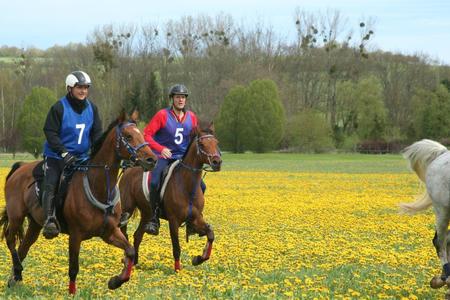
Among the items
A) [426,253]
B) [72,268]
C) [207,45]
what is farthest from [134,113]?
[207,45]

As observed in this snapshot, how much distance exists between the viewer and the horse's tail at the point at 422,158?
431 inches

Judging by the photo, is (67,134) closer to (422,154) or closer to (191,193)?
(191,193)

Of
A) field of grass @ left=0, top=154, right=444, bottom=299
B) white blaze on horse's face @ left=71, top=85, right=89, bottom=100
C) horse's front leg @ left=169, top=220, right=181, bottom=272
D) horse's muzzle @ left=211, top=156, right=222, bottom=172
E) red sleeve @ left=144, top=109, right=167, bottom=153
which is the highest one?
white blaze on horse's face @ left=71, top=85, right=89, bottom=100

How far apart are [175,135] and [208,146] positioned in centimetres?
115

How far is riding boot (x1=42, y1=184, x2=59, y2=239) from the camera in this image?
938cm

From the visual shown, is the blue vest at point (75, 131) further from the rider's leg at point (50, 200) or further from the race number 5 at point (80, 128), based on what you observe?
the rider's leg at point (50, 200)

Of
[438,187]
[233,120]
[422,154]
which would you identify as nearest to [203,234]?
[422,154]

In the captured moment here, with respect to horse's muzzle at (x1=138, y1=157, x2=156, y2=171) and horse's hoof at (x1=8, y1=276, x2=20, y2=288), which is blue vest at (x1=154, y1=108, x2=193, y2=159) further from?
horse's hoof at (x1=8, y1=276, x2=20, y2=288)

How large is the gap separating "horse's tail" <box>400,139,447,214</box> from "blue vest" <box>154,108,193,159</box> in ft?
12.5

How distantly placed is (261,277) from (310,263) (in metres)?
1.93

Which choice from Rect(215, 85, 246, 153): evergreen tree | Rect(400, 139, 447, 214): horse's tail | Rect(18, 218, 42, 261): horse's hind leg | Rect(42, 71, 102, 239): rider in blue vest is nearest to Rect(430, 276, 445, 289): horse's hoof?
Rect(400, 139, 447, 214): horse's tail

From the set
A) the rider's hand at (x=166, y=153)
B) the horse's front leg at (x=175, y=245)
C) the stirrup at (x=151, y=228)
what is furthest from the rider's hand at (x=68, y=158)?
the stirrup at (x=151, y=228)

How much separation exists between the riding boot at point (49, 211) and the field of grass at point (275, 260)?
2.74ft

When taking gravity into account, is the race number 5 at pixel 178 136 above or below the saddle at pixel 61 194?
above
